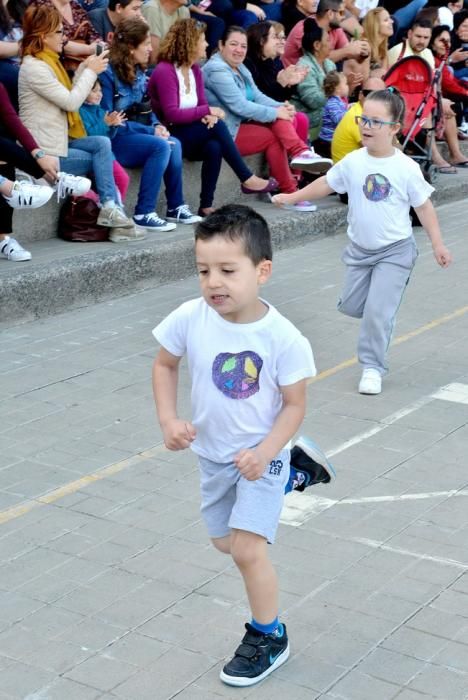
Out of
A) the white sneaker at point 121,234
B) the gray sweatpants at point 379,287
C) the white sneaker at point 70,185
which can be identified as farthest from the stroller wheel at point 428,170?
the gray sweatpants at point 379,287

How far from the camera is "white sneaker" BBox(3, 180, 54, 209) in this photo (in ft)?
28.9

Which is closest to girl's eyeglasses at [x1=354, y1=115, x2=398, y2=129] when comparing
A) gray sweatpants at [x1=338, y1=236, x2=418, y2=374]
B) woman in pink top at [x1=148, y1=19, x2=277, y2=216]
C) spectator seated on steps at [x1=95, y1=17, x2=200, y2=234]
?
gray sweatpants at [x1=338, y1=236, x2=418, y2=374]

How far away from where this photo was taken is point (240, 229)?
143 inches

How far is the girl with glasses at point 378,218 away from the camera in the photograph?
22.9 feet

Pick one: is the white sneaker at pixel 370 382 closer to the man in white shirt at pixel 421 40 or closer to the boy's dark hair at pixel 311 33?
the boy's dark hair at pixel 311 33

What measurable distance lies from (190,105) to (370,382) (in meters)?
4.81

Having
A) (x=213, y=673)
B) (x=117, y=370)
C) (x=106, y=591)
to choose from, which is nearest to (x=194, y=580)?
(x=106, y=591)

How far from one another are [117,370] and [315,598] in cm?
323

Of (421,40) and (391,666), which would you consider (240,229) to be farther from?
(421,40)

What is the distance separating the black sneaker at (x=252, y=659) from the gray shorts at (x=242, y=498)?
0.36 meters

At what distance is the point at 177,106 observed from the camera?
10992mm

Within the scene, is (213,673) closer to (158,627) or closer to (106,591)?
(158,627)

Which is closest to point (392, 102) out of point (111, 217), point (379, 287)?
point (379, 287)

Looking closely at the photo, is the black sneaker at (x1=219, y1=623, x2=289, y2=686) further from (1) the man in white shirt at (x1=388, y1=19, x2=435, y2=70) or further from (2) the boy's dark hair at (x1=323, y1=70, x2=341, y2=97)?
(1) the man in white shirt at (x1=388, y1=19, x2=435, y2=70)
